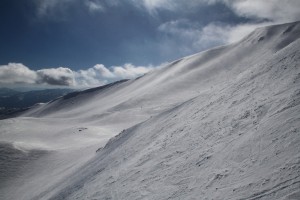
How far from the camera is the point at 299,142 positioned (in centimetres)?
789

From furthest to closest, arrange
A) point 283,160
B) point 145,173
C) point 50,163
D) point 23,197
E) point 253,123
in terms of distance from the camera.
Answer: point 50,163, point 23,197, point 145,173, point 253,123, point 283,160

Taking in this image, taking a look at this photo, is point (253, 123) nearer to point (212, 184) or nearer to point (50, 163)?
point (212, 184)

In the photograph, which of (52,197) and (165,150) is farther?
(52,197)

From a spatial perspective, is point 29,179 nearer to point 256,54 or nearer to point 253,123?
point 253,123

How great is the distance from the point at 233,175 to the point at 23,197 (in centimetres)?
1998

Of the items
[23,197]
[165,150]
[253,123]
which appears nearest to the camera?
[253,123]

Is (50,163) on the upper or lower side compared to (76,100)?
lower

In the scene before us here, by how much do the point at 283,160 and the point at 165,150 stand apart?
693 centimetres

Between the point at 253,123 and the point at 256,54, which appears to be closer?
the point at 253,123

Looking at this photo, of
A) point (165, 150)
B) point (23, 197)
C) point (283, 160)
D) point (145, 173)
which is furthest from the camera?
point (23, 197)

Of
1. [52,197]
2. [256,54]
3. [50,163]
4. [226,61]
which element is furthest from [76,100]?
[52,197]

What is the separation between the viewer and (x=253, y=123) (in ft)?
36.0

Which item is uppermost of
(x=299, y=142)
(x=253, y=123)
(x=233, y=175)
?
(x=253, y=123)

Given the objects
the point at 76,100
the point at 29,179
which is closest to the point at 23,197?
the point at 29,179
